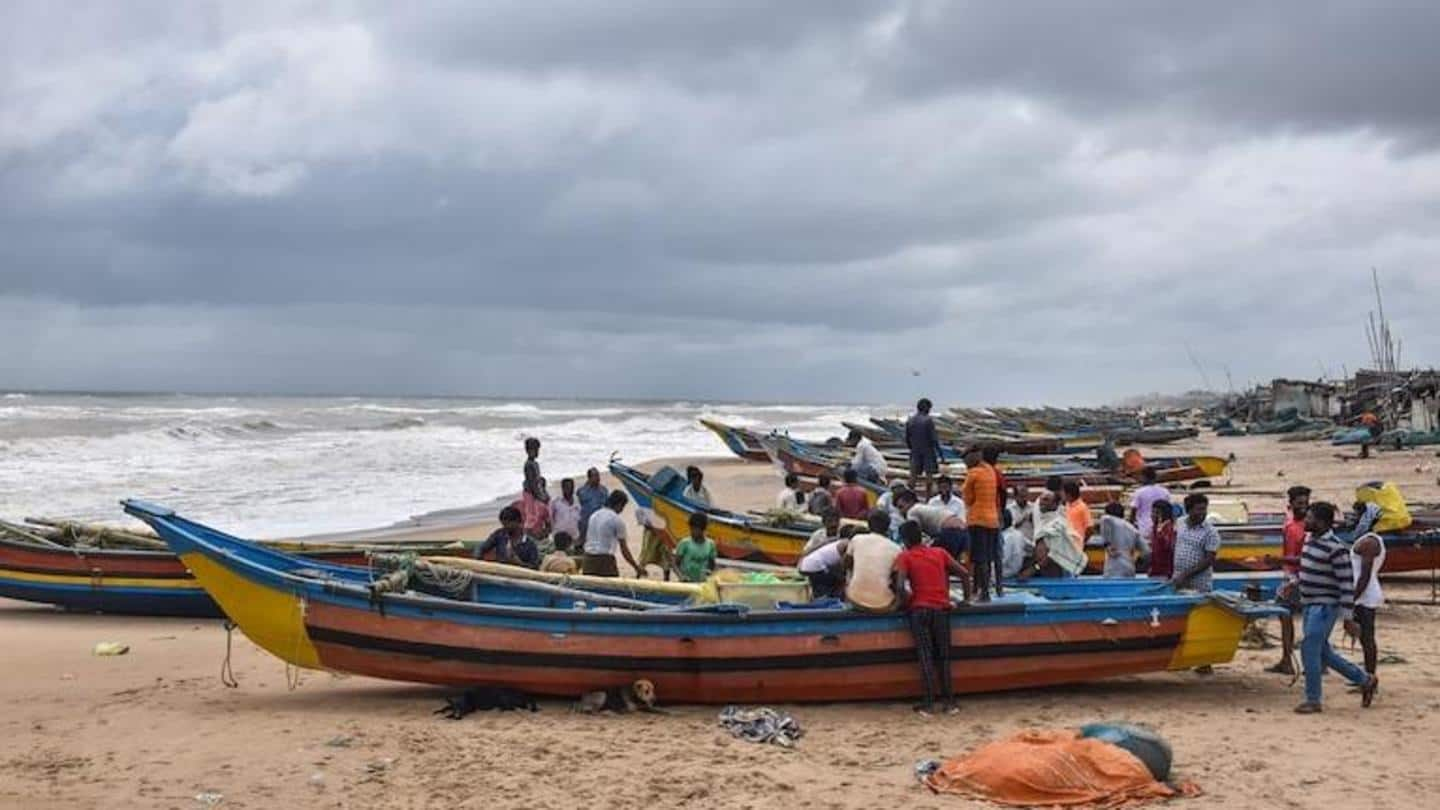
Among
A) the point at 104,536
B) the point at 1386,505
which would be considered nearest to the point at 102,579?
the point at 104,536

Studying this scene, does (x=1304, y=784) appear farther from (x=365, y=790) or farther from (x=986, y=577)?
(x=365, y=790)

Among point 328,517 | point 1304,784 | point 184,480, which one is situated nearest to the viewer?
point 1304,784

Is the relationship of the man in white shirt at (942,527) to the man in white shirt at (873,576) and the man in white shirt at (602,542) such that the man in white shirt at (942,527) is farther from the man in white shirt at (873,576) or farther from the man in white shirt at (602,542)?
the man in white shirt at (602,542)

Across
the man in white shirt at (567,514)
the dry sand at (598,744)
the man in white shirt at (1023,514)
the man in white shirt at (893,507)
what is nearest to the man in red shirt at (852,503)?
the man in white shirt at (893,507)

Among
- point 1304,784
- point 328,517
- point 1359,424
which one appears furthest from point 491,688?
point 1359,424

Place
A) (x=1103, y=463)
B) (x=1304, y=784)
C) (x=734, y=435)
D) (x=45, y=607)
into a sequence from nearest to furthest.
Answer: (x=1304, y=784)
(x=45, y=607)
(x=1103, y=463)
(x=734, y=435)

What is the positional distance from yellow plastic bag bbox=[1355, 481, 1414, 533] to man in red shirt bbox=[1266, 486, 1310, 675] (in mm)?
1809

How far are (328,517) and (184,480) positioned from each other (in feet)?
27.5

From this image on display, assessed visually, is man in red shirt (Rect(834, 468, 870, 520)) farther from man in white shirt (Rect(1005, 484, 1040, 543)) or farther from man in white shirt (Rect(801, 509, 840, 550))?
man in white shirt (Rect(801, 509, 840, 550))

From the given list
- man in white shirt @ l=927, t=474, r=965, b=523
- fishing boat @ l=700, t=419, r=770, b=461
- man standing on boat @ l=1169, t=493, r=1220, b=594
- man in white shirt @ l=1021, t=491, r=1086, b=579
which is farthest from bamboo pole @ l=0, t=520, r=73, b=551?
fishing boat @ l=700, t=419, r=770, b=461

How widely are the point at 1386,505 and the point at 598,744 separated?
837 centimetres

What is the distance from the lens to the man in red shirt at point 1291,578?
9430 millimetres

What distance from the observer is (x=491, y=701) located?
8938 millimetres

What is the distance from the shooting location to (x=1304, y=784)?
7.06 m
